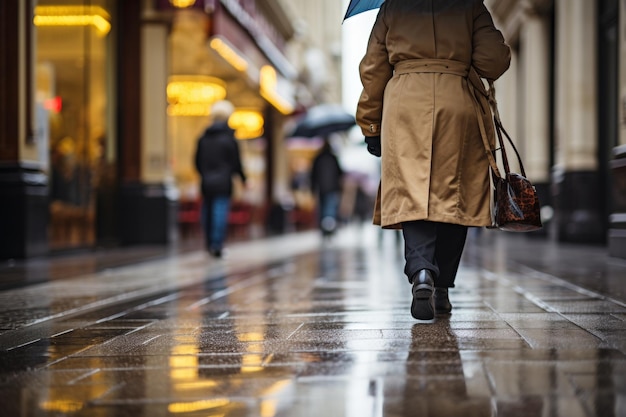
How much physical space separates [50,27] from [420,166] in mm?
7936

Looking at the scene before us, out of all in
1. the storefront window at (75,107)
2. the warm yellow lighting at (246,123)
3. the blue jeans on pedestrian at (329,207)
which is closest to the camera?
the storefront window at (75,107)

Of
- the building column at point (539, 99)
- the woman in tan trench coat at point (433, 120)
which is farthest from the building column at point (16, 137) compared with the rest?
the building column at point (539, 99)

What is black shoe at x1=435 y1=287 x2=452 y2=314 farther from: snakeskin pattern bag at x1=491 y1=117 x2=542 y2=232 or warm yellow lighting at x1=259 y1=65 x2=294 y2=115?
warm yellow lighting at x1=259 y1=65 x2=294 y2=115

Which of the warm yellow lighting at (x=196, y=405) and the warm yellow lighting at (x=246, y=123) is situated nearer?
the warm yellow lighting at (x=196, y=405)

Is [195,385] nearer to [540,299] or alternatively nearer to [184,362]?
[184,362]

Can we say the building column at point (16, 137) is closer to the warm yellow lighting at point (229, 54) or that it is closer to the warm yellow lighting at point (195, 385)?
the warm yellow lighting at point (229, 54)

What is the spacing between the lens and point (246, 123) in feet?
81.8

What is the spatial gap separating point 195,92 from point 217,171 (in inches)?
425

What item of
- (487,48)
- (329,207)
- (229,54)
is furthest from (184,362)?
(329,207)

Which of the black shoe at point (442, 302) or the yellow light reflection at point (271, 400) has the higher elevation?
the black shoe at point (442, 302)

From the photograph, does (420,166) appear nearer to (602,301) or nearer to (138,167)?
(602,301)

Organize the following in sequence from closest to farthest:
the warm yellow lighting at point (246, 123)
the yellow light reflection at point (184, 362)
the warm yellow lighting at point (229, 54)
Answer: the yellow light reflection at point (184, 362) < the warm yellow lighting at point (229, 54) < the warm yellow lighting at point (246, 123)

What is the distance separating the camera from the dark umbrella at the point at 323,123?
18.8m

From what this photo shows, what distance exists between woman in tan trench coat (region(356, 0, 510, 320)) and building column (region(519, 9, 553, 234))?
1278 centimetres
